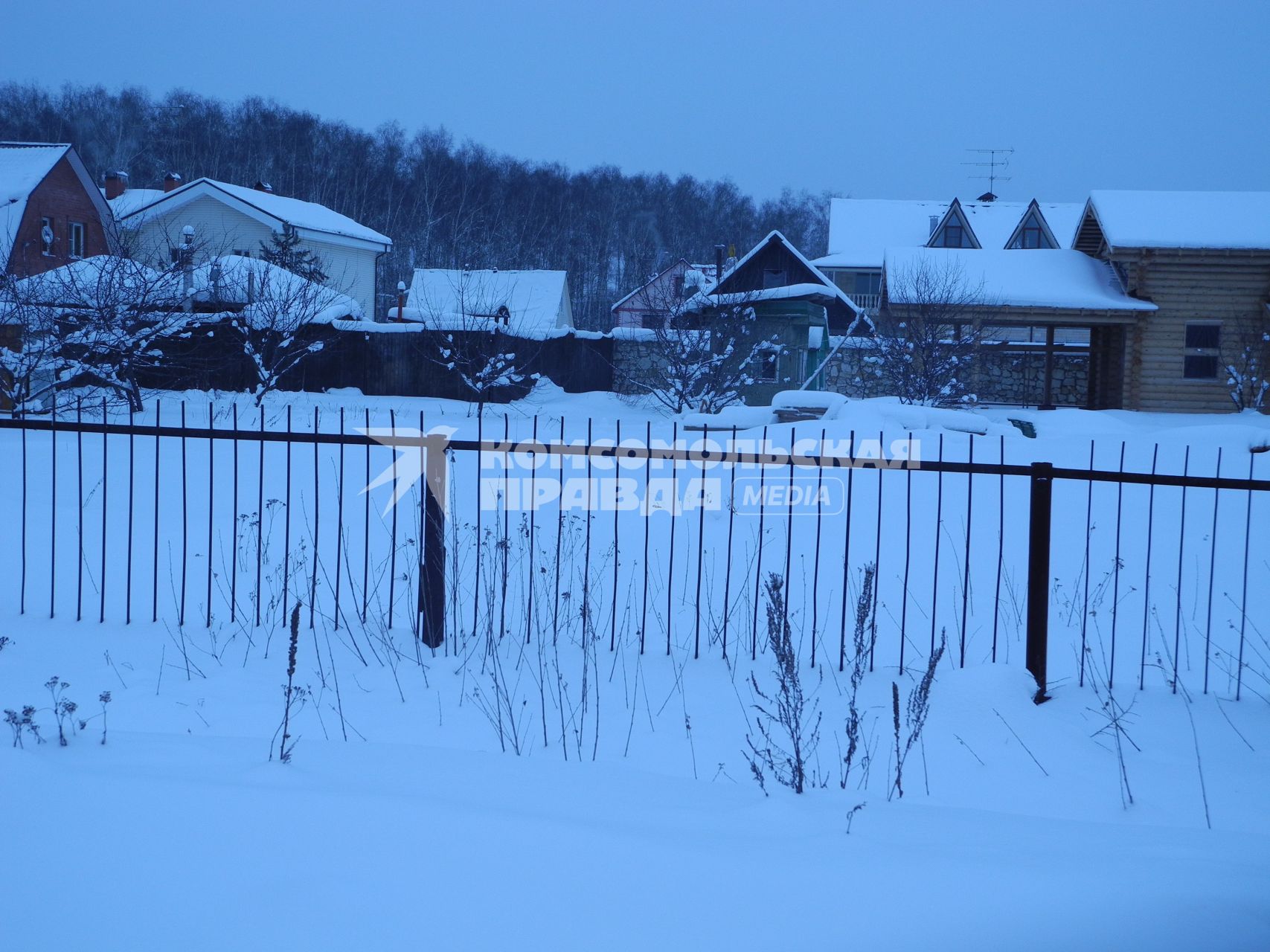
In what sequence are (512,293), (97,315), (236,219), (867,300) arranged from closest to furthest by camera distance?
1. (97,315)
2. (236,219)
3. (512,293)
4. (867,300)

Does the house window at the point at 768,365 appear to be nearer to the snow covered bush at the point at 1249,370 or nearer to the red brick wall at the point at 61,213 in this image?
the snow covered bush at the point at 1249,370

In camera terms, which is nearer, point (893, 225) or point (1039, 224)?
point (1039, 224)

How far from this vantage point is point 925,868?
8.11ft

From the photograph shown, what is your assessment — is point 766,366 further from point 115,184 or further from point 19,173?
point 115,184

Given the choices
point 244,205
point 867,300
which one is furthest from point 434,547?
point 867,300

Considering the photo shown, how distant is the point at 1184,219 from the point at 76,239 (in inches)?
1162

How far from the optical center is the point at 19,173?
1019 inches

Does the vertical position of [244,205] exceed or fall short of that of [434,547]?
it exceeds it

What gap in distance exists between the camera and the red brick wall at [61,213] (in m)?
25.6

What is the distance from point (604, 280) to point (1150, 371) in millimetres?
30750

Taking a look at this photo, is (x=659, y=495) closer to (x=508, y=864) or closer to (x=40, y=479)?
(x=40, y=479)

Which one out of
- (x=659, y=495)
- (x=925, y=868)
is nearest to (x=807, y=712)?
(x=925, y=868)

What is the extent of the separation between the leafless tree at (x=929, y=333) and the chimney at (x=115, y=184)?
2426cm

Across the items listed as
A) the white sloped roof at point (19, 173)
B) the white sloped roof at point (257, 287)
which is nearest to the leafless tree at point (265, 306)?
the white sloped roof at point (257, 287)
